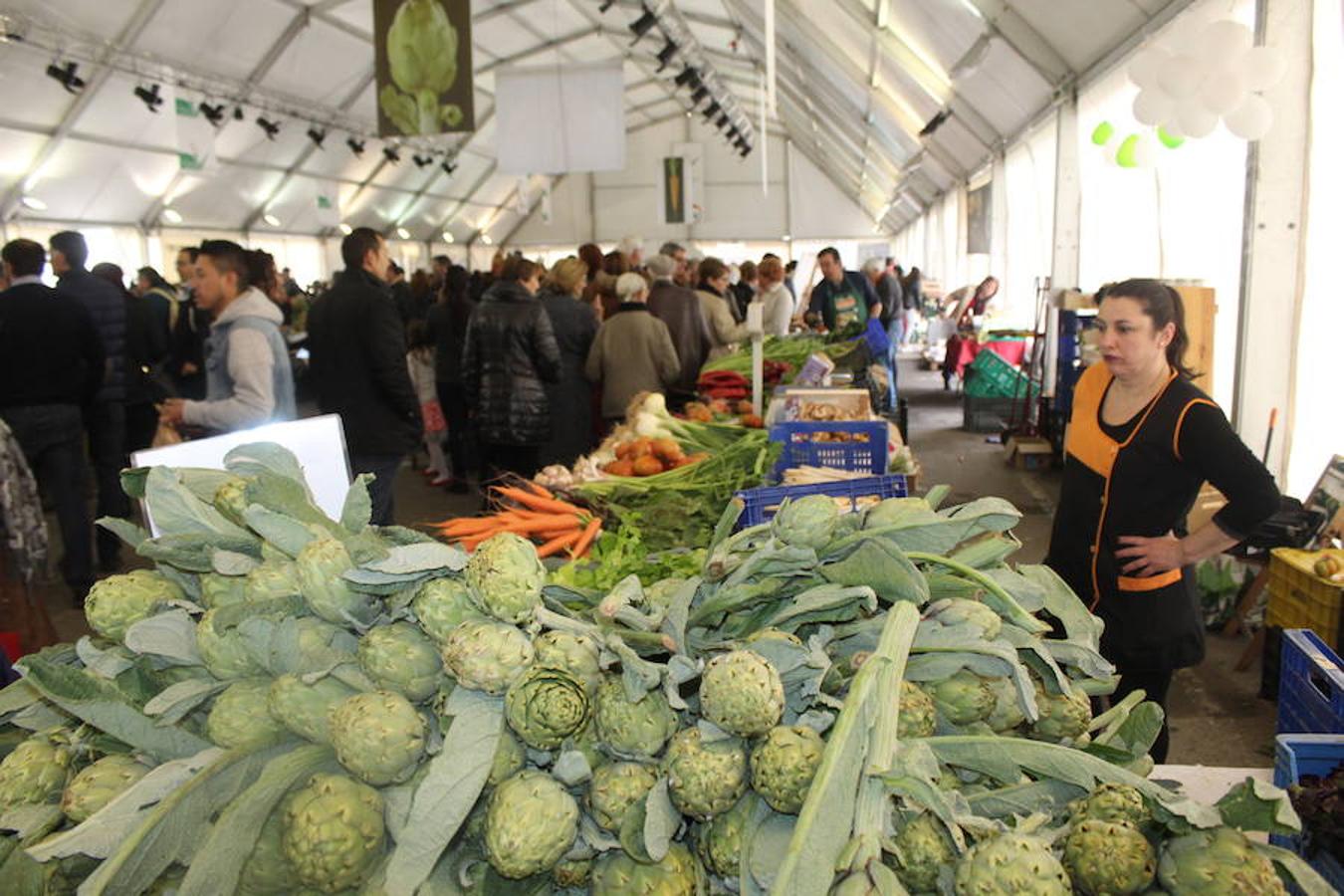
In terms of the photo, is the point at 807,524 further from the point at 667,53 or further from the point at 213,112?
the point at 213,112

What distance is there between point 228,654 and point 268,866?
278 millimetres

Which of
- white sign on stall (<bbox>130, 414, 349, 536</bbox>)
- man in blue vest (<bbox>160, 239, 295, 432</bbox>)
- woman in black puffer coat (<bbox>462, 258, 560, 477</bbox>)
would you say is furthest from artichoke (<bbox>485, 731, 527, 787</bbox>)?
woman in black puffer coat (<bbox>462, 258, 560, 477</bbox>)

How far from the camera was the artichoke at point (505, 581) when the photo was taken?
1054 mm

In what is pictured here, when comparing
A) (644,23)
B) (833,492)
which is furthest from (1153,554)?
(644,23)

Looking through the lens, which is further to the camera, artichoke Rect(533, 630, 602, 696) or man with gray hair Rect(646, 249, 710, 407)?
man with gray hair Rect(646, 249, 710, 407)

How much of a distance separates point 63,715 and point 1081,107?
806cm

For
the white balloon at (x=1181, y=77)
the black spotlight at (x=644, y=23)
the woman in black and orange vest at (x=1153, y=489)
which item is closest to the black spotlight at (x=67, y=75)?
the black spotlight at (x=644, y=23)

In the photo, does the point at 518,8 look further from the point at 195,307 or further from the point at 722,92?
the point at 195,307

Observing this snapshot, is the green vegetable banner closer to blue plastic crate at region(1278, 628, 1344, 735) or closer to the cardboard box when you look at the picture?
the cardboard box

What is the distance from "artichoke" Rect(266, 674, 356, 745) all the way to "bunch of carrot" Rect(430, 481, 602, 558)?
1.61 metres

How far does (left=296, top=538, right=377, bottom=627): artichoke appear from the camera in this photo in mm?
1128

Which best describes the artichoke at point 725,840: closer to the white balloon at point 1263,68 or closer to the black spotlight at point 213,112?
the white balloon at point 1263,68

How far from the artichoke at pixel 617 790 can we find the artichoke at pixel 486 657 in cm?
14

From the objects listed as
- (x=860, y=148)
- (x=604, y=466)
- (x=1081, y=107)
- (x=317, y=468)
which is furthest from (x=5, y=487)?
(x=860, y=148)
